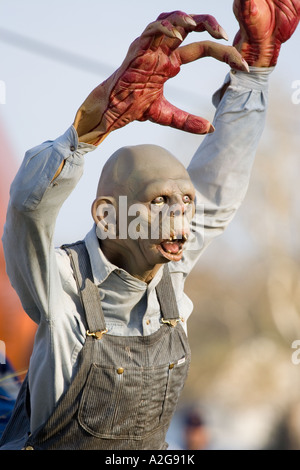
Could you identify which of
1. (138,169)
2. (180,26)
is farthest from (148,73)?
(138,169)

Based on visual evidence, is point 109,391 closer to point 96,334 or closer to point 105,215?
point 96,334

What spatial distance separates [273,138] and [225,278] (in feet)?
3.84

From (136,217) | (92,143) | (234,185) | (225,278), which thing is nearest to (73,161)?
(92,143)

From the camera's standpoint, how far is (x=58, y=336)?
150 centimetres

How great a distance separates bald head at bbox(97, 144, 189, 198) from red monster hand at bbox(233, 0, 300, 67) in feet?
1.03

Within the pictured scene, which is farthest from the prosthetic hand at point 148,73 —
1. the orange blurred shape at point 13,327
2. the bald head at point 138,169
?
the orange blurred shape at point 13,327

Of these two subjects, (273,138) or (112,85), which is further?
(273,138)

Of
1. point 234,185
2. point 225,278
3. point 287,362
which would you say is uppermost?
point 234,185

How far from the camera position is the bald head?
155 cm

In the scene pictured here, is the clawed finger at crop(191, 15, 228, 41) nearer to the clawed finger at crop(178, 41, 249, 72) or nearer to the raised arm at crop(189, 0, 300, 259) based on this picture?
the clawed finger at crop(178, 41, 249, 72)

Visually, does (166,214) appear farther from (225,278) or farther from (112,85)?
(225,278)

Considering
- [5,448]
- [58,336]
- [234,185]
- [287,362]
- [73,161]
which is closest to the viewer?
[73,161]

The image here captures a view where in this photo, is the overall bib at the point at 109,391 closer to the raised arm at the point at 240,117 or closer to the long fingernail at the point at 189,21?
the raised arm at the point at 240,117

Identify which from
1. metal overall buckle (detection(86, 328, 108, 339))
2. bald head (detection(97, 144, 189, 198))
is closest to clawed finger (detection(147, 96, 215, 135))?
bald head (detection(97, 144, 189, 198))
